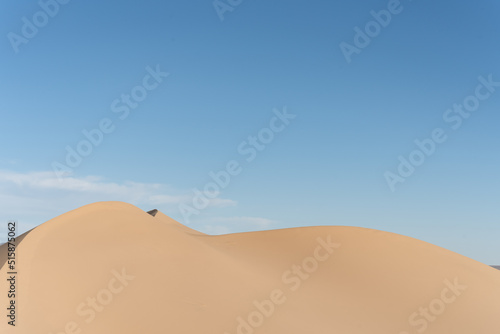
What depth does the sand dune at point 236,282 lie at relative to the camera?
50.9 feet

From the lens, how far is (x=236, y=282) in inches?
721

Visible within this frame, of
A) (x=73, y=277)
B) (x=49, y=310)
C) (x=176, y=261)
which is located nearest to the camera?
(x=49, y=310)

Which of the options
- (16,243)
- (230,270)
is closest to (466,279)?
(230,270)

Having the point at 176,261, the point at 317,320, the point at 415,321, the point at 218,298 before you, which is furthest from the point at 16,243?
the point at 415,321

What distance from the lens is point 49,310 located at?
15203 millimetres

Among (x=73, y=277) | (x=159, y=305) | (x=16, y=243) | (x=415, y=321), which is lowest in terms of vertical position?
(x=415, y=321)

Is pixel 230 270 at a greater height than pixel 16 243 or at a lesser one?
lesser

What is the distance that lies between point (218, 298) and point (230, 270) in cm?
237

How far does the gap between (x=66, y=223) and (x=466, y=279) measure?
19.1m

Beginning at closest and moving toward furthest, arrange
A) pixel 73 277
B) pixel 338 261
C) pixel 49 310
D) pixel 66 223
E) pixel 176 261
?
pixel 49 310, pixel 73 277, pixel 176 261, pixel 66 223, pixel 338 261

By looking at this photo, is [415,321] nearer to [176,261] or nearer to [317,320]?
[317,320]

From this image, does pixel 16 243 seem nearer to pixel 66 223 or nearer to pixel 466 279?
pixel 66 223

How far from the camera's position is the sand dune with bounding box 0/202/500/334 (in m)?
15.5

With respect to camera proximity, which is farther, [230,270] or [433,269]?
[433,269]
